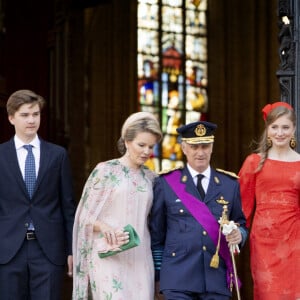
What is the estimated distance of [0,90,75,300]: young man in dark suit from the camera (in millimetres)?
7590

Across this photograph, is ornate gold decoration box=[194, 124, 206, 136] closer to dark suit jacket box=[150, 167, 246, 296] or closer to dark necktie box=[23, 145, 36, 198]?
dark suit jacket box=[150, 167, 246, 296]

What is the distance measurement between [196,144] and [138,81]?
40.4 feet

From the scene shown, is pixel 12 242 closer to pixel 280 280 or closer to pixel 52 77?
pixel 280 280

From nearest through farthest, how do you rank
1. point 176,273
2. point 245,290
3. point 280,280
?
1. point 176,273
2. point 280,280
3. point 245,290

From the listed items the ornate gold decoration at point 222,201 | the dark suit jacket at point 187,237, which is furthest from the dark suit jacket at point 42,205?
the ornate gold decoration at point 222,201

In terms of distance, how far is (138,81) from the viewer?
19.7 meters

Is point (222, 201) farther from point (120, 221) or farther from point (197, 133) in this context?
point (120, 221)

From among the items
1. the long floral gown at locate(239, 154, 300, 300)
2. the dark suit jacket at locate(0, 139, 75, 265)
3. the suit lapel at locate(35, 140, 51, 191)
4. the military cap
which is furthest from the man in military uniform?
the suit lapel at locate(35, 140, 51, 191)

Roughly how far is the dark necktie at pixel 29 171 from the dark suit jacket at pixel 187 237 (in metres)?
0.77

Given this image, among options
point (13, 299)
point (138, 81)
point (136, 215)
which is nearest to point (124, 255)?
point (136, 215)

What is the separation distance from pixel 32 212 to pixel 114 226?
0.52 meters

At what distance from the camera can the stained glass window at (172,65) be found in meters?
20.0

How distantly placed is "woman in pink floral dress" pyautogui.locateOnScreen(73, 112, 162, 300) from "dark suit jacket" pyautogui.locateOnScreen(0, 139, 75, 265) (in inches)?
4.1

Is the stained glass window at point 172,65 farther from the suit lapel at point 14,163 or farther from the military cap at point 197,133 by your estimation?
the military cap at point 197,133
